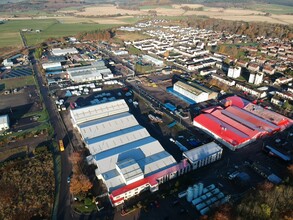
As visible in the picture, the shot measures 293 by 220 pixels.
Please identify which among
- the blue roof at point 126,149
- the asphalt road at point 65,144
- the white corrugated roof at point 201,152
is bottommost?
the asphalt road at point 65,144

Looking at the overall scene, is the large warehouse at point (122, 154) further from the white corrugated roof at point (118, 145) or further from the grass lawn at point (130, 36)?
the grass lawn at point (130, 36)

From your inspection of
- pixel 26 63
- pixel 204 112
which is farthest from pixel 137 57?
pixel 204 112

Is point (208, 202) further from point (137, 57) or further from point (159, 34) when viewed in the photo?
point (159, 34)

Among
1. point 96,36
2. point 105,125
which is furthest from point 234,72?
point 96,36

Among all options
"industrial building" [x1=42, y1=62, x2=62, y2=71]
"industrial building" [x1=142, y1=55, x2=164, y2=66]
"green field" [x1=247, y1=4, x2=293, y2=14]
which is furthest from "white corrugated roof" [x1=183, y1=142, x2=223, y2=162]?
"green field" [x1=247, y1=4, x2=293, y2=14]

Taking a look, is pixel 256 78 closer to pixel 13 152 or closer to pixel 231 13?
pixel 13 152

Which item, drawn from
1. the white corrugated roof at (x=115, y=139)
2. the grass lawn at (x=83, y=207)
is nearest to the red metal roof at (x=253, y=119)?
the white corrugated roof at (x=115, y=139)

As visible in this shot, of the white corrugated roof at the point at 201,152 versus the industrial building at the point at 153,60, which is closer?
the white corrugated roof at the point at 201,152
